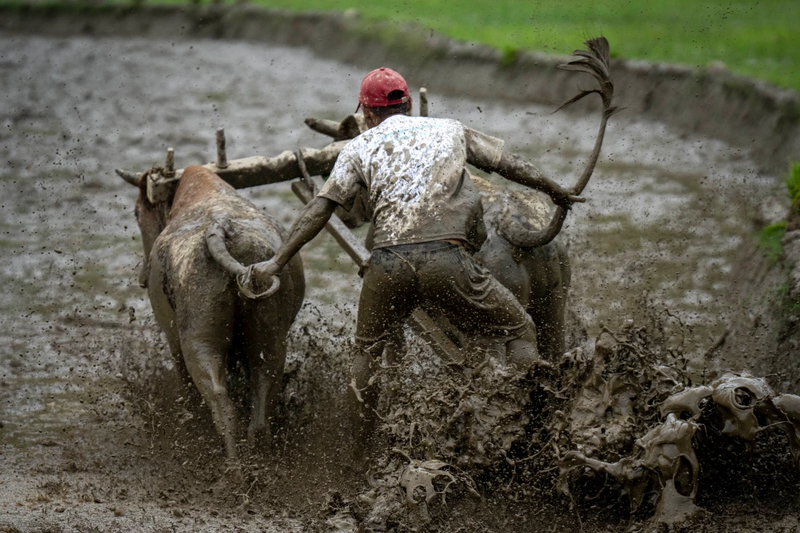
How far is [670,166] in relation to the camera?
12.0 m

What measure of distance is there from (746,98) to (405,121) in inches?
321

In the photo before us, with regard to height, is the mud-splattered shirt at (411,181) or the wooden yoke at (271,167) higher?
the mud-splattered shirt at (411,181)

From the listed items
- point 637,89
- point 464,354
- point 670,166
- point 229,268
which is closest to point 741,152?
point 670,166

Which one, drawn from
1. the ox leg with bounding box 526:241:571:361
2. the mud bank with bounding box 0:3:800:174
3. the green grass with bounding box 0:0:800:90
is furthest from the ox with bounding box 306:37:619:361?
the green grass with bounding box 0:0:800:90

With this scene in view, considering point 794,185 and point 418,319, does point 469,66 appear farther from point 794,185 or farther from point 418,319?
point 418,319

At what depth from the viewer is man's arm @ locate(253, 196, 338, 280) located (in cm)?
532

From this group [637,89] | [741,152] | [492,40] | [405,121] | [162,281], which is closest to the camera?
[405,121]

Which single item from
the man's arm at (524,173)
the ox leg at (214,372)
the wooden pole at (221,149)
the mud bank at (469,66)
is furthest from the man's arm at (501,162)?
the mud bank at (469,66)

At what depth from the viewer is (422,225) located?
5207 mm

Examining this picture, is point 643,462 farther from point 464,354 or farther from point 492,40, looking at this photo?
point 492,40

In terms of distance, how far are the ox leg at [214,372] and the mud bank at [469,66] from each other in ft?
12.6

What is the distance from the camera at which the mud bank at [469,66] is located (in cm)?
1203

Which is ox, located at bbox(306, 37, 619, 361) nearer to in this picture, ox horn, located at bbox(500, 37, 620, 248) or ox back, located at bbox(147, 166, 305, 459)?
ox horn, located at bbox(500, 37, 620, 248)

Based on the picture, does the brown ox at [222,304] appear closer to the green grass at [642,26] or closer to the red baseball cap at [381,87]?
the red baseball cap at [381,87]
